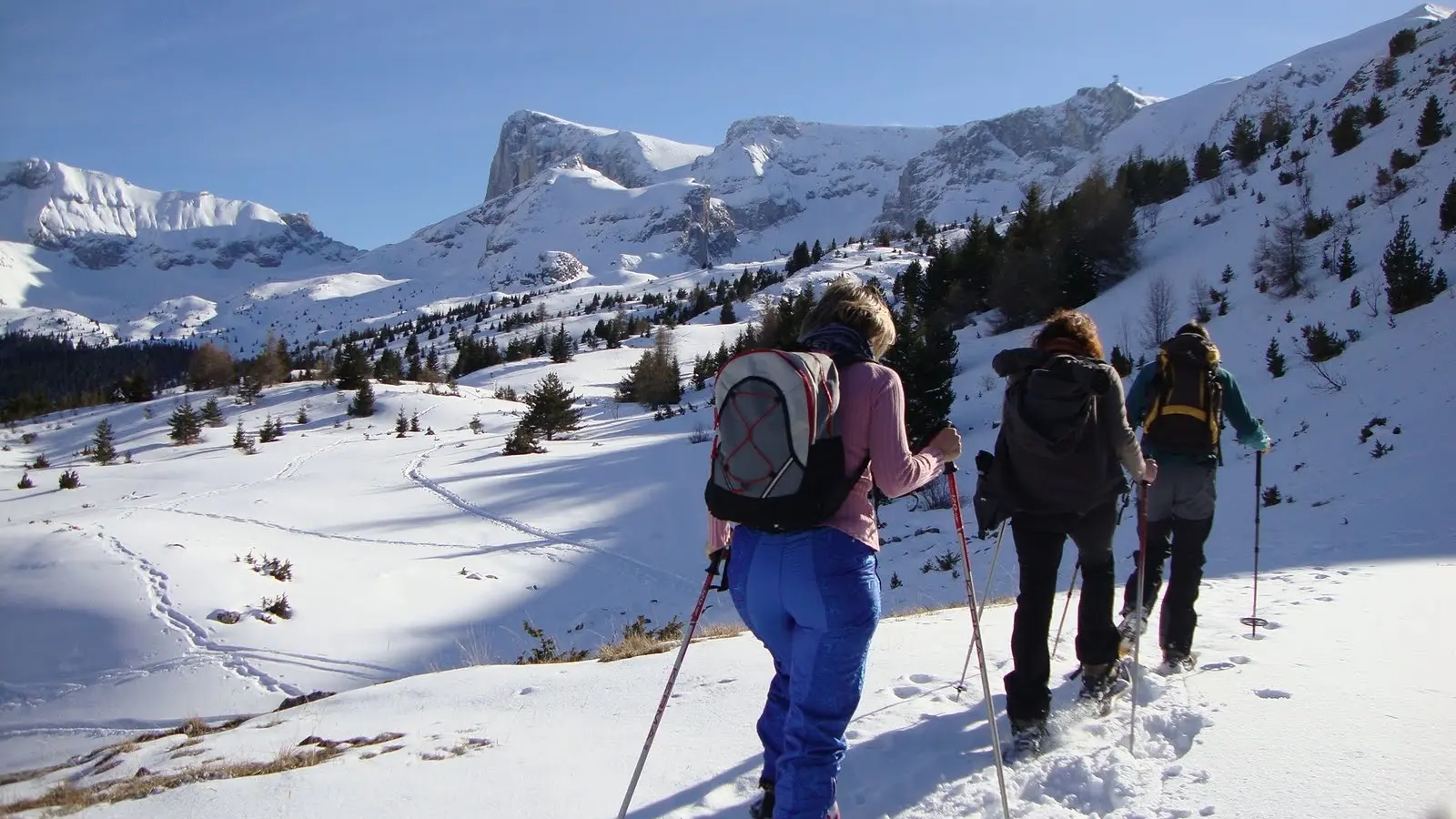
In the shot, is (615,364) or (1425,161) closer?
(1425,161)

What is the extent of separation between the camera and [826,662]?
7.77 ft

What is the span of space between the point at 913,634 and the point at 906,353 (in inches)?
445

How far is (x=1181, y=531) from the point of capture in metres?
4.14

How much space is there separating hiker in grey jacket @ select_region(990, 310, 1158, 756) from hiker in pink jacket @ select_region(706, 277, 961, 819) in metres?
0.83

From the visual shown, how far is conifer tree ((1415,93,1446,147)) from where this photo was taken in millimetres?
17812

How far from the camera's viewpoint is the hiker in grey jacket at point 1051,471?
310 cm

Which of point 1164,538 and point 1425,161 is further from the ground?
point 1425,161

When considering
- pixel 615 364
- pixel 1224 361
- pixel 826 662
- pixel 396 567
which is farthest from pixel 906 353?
pixel 615 364

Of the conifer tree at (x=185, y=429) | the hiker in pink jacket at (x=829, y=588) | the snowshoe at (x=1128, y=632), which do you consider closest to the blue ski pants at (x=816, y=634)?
the hiker in pink jacket at (x=829, y=588)

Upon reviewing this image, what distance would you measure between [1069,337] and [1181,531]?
1.59m

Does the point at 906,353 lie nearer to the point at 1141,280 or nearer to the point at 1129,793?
the point at 1141,280

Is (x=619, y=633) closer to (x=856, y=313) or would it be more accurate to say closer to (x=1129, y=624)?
(x=1129, y=624)

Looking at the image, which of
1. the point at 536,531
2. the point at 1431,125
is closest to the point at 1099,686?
the point at 536,531

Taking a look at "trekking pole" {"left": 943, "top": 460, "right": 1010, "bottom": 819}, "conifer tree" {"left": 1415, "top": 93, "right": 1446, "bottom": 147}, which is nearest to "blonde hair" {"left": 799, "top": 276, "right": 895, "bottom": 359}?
"trekking pole" {"left": 943, "top": 460, "right": 1010, "bottom": 819}
